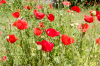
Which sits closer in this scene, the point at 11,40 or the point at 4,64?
the point at 11,40

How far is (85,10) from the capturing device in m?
7.22

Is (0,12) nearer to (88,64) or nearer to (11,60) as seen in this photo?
(11,60)

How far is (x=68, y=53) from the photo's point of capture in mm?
1857

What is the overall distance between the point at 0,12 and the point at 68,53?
175 inches

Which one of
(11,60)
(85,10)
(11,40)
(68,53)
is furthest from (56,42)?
(85,10)

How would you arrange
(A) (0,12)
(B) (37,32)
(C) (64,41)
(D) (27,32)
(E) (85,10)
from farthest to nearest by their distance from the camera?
(E) (85,10) → (A) (0,12) → (D) (27,32) → (B) (37,32) → (C) (64,41)

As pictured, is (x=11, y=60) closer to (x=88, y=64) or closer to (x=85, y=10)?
(x=88, y=64)

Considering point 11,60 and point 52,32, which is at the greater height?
point 52,32

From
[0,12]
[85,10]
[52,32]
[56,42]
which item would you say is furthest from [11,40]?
[85,10]

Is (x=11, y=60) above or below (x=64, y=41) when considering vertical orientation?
below

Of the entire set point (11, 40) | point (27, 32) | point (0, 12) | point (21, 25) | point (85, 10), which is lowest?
point (85, 10)

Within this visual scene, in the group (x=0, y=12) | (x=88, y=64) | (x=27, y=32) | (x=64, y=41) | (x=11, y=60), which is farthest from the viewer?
(x=0, y=12)

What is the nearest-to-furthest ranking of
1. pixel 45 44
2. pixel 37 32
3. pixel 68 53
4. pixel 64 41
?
pixel 45 44 → pixel 64 41 → pixel 37 32 → pixel 68 53

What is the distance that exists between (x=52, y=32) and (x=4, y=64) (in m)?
1.00
